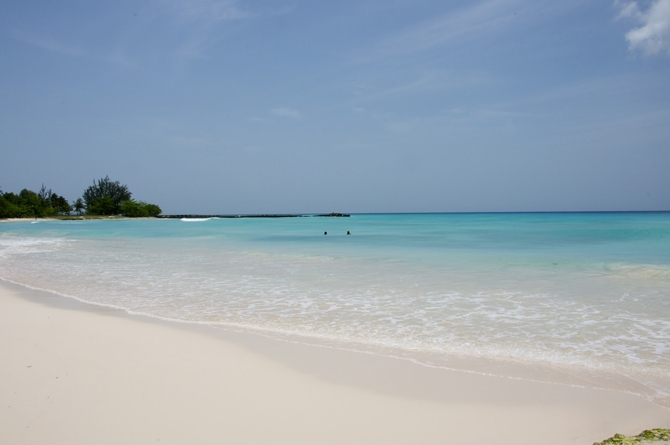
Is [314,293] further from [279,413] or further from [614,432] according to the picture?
[614,432]

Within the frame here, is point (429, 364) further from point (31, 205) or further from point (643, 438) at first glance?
point (31, 205)

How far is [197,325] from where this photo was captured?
19.3ft

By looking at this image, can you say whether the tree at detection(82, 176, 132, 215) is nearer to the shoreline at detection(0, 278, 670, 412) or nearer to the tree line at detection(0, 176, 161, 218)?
the tree line at detection(0, 176, 161, 218)

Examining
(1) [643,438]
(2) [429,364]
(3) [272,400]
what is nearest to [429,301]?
(2) [429,364]

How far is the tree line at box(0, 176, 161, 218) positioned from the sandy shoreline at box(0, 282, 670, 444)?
9513 centimetres

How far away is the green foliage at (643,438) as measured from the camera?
2.53m

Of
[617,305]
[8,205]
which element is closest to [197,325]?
[617,305]

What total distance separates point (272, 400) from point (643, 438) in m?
2.55

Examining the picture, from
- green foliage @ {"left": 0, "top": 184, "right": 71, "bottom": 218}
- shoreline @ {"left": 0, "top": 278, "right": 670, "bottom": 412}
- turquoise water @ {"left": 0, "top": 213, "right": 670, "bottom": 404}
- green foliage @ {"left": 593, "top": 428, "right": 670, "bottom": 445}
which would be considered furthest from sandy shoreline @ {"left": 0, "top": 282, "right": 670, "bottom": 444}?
green foliage @ {"left": 0, "top": 184, "right": 71, "bottom": 218}

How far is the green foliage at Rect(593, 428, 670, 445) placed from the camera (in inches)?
99.4

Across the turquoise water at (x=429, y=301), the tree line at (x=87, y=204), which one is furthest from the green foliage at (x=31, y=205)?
the turquoise water at (x=429, y=301)

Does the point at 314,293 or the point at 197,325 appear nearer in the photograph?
the point at 197,325

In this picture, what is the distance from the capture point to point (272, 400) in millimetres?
3422

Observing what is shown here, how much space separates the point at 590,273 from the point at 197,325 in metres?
10.0
